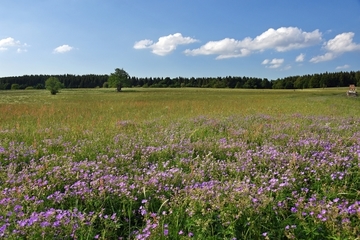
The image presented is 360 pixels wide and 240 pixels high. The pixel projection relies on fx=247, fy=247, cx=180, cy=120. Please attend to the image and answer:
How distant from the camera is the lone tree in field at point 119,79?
92463mm

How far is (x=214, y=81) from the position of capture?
147 m

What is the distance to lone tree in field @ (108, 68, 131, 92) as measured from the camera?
9246 cm

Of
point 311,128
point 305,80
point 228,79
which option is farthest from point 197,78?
point 311,128

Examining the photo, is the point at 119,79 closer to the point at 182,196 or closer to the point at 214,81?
the point at 214,81

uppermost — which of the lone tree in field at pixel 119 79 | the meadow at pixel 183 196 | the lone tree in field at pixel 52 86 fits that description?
the lone tree in field at pixel 119 79

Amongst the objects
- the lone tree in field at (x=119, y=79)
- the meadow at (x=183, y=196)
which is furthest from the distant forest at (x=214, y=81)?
the meadow at (x=183, y=196)

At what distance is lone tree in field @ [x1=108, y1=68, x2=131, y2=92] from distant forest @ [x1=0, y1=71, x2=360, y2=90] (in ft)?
134

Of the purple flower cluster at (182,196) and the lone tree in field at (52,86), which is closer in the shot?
the purple flower cluster at (182,196)

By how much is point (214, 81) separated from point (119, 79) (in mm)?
69670

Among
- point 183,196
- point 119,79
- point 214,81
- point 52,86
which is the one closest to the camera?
point 183,196

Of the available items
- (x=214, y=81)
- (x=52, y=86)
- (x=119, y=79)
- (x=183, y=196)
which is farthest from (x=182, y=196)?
(x=214, y=81)

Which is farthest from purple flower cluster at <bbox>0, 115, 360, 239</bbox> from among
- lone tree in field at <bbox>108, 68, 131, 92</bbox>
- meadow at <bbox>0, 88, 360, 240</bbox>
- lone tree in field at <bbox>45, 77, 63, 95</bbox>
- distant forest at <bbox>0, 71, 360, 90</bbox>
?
distant forest at <bbox>0, 71, 360, 90</bbox>

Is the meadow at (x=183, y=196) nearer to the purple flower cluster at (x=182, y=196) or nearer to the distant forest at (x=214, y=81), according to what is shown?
the purple flower cluster at (x=182, y=196)

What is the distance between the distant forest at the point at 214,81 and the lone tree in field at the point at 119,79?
40876mm
